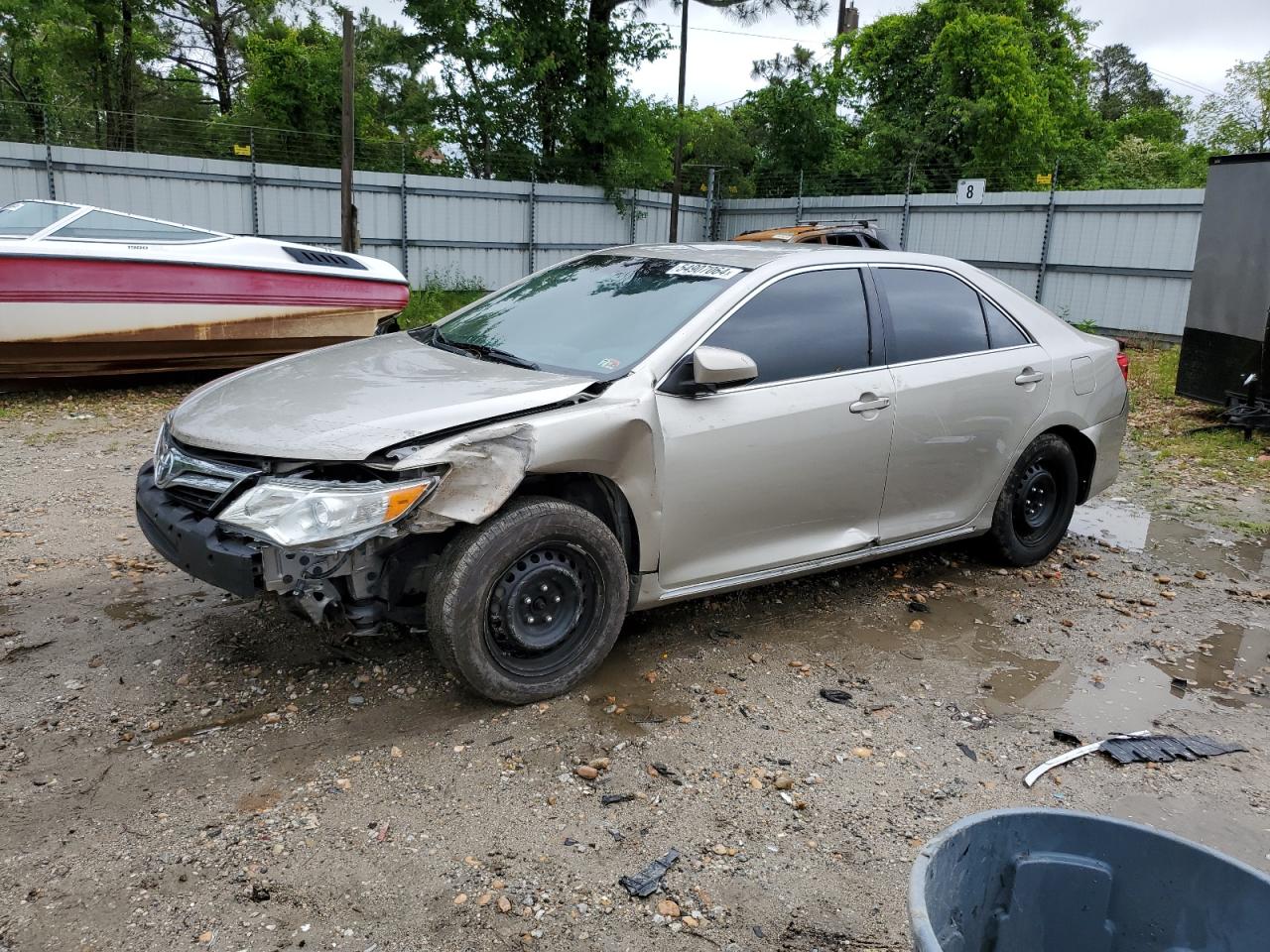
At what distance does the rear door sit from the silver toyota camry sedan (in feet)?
0.05

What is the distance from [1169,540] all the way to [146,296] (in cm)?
833

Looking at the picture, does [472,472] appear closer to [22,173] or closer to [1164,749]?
[1164,749]

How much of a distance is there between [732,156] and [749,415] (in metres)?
27.1

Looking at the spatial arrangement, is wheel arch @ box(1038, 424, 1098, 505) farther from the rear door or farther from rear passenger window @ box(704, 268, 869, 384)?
rear passenger window @ box(704, 268, 869, 384)

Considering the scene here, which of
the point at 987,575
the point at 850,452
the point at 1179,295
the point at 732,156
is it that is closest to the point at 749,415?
the point at 850,452

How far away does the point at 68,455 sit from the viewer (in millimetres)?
7164

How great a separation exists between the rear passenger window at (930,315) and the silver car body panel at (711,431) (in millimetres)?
67

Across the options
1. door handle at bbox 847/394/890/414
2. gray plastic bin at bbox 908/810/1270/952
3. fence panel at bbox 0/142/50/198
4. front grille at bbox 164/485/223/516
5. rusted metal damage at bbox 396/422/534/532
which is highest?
fence panel at bbox 0/142/50/198

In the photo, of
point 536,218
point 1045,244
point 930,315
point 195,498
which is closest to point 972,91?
point 1045,244

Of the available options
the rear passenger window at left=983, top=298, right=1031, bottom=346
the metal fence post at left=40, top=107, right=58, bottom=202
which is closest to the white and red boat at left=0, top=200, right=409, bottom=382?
the metal fence post at left=40, top=107, right=58, bottom=202

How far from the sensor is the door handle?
14.4ft

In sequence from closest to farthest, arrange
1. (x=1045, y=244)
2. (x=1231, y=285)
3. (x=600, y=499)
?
(x=600, y=499) → (x=1231, y=285) → (x=1045, y=244)

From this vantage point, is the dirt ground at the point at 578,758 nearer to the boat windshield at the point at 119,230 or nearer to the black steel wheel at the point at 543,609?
the black steel wheel at the point at 543,609

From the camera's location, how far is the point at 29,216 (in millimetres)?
8523
